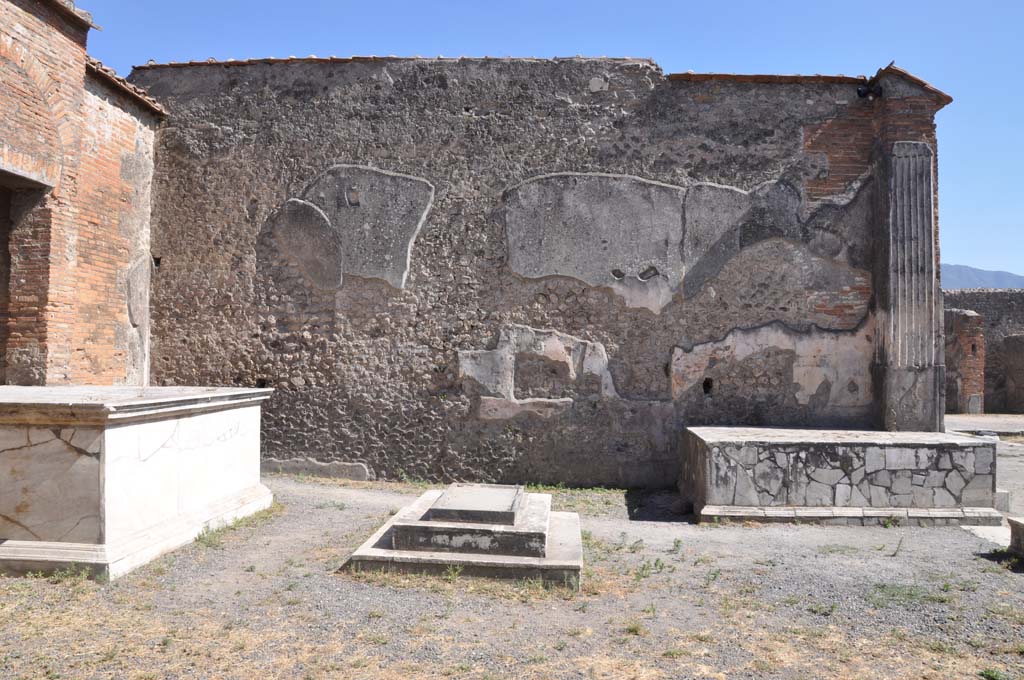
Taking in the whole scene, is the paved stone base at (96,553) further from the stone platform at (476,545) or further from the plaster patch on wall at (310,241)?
the plaster patch on wall at (310,241)

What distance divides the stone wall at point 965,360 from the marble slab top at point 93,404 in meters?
14.9

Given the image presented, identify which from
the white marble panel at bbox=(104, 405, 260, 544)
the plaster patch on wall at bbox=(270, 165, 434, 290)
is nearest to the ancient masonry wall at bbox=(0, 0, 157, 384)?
the plaster patch on wall at bbox=(270, 165, 434, 290)

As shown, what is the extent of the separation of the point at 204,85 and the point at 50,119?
1830 mm

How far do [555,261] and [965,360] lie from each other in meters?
12.0

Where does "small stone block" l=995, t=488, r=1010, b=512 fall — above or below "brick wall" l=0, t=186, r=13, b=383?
below

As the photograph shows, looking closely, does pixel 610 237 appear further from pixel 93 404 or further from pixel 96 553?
→ pixel 96 553

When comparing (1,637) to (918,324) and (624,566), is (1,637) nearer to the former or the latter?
(624,566)

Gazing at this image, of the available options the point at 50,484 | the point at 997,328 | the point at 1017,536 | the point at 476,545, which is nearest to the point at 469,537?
the point at 476,545

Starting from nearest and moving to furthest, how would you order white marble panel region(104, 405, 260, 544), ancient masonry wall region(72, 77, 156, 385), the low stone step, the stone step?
1. white marble panel region(104, 405, 260, 544)
2. the stone step
3. the low stone step
4. ancient masonry wall region(72, 77, 156, 385)

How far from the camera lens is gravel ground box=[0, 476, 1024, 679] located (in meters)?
3.02

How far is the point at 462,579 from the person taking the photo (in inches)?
162

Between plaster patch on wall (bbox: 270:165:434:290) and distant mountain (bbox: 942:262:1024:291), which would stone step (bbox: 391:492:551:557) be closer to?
plaster patch on wall (bbox: 270:165:434:290)

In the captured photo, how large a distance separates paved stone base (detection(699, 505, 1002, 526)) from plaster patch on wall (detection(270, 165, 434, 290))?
12.7ft

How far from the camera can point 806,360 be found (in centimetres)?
722
